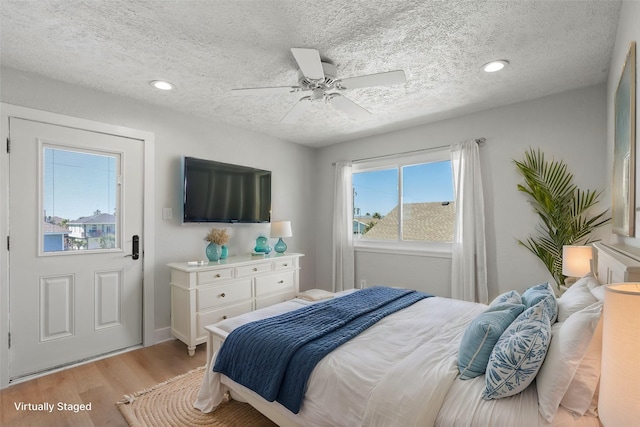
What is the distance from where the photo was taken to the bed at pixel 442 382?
1.10 meters

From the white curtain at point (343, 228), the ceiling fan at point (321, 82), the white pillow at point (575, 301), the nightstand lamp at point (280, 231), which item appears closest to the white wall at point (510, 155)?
the white curtain at point (343, 228)

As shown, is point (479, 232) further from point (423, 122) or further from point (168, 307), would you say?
point (168, 307)

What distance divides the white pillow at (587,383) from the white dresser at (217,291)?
9.34ft

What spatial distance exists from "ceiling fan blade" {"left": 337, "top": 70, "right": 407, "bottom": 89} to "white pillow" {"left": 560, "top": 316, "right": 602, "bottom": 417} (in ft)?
5.37

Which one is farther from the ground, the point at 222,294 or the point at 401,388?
the point at 401,388

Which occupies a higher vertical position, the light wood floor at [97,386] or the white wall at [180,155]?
Answer: the white wall at [180,155]

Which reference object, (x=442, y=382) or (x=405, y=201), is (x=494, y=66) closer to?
(x=405, y=201)

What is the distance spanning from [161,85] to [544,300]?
3224mm

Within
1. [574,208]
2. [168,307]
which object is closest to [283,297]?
[168,307]

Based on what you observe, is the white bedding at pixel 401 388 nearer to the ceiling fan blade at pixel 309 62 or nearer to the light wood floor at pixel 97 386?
the light wood floor at pixel 97 386

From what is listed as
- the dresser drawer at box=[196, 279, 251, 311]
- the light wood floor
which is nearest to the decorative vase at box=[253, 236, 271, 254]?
the dresser drawer at box=[196, 279, 251, 311]

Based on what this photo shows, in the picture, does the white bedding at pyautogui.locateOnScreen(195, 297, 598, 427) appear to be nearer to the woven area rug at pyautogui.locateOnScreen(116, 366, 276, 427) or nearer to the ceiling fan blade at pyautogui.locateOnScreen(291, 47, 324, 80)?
the woven area rug at pyautogui.locateOnScreen(116, 366, 276, 427)

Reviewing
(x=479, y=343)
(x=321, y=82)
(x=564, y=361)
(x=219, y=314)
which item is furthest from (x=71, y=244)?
(x=564, y=361)

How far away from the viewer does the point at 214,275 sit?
10.4 feet
